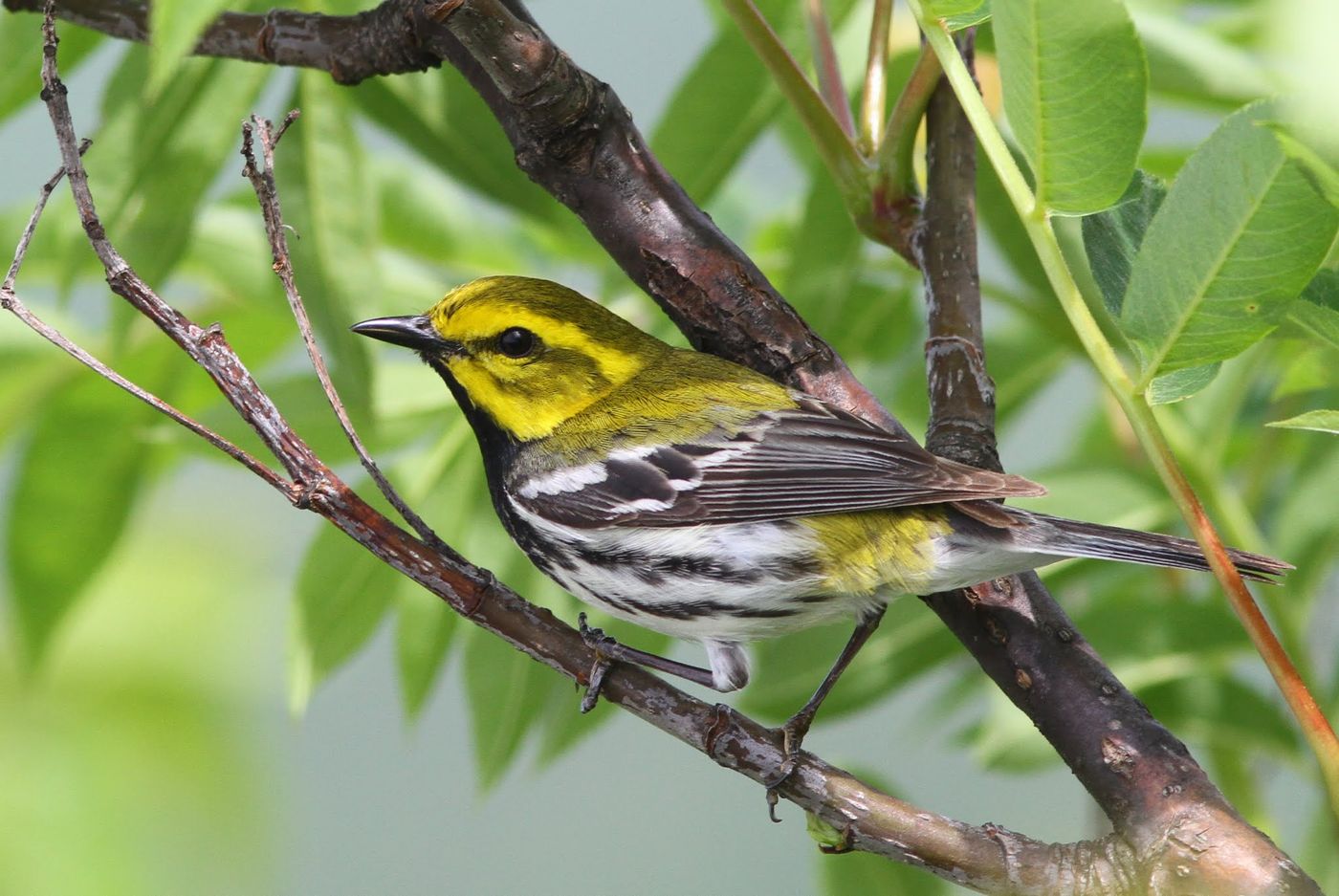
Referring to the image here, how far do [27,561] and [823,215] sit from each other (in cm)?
86

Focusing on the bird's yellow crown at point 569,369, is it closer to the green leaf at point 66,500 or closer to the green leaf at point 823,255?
the green leaf at point 823,255

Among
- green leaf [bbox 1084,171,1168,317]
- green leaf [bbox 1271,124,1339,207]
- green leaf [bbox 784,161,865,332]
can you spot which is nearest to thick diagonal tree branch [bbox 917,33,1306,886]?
green leaf [bbox 784,161,865,332]

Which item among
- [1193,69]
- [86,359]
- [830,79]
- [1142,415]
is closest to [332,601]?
[86,359]

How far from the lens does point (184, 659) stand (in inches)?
58.0

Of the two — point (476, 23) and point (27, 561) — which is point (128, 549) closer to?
point (27, 561)

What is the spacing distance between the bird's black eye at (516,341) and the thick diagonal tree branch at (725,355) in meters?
0.36

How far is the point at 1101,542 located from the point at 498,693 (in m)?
0.54

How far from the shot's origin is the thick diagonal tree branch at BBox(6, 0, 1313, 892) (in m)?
0.77

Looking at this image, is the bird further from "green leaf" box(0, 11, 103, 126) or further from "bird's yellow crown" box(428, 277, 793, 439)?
"green leaf" box(0, 11, 103, 126)

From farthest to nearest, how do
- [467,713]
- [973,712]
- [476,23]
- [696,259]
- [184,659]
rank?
[973,712] → [184,659] → [467,713] → [696,259] → [476,23]

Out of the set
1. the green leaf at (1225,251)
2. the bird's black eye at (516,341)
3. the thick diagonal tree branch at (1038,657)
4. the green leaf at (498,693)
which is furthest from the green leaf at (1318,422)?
the bird's black eye at (516,341)

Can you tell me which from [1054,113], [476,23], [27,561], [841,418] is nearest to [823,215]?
[841,418]

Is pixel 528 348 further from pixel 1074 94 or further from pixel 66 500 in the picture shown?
pixel 1074 94

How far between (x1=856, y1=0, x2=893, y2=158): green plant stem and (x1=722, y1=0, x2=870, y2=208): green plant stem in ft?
0.07
